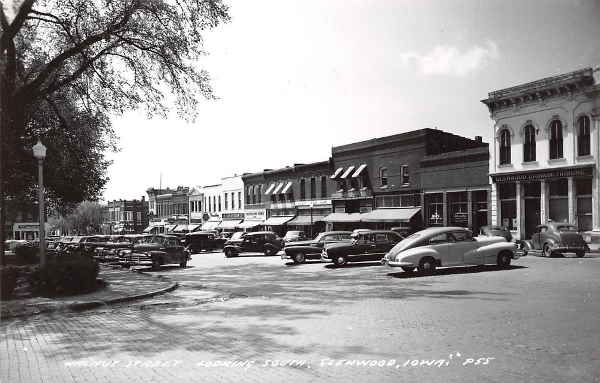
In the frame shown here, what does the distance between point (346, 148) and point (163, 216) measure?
46.4 metres

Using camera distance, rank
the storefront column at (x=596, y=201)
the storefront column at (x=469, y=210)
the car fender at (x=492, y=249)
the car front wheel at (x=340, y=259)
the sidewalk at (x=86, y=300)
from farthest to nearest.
→ the storefront column at (x=469, y=210), the storefront column at (x=596, y=201), the car front wheel at (x=340, y=259), the car fender at (x=492, y=249), the sidewalk at (x=86, y=300)

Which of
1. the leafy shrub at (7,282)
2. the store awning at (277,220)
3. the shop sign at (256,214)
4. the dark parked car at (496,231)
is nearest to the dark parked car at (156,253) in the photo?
the leafy shrub at (7,282)

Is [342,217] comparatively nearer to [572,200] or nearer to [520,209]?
[520,209]

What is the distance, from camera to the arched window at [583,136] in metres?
26.4

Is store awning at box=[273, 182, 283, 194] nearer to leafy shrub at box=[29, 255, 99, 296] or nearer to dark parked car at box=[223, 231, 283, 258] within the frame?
dark parked car at box=[223, 231, 283, 258]

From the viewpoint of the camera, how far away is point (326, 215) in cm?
4453

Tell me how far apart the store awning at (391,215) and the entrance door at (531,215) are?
309 inches

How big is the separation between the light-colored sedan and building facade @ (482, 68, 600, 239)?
40.0ft

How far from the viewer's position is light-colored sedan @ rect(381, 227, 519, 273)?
53.6ft

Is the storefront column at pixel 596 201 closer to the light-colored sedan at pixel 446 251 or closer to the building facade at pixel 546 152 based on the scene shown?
the building facade at pixel 546 152

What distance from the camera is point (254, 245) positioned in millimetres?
32812

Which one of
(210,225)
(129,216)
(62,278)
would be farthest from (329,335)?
(129,216)

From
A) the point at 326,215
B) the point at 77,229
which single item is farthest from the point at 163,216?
the point at 326,215

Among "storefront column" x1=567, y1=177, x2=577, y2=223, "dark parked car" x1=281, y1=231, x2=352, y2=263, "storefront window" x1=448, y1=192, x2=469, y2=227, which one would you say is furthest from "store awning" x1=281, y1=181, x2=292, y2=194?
"storefront column" x1=567, y1=177, x2=577, y2=223
